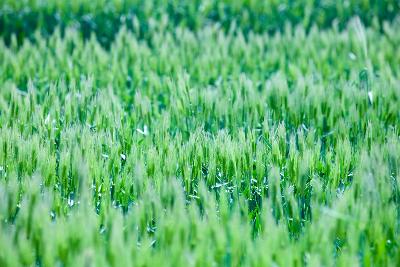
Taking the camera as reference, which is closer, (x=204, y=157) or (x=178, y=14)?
(x=204, y=157)

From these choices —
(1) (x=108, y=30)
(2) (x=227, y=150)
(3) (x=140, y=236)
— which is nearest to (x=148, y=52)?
(1) (x=108, y=30)

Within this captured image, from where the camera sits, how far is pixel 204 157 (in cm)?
201

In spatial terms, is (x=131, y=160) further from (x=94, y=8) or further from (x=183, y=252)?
(x=94, y=8)

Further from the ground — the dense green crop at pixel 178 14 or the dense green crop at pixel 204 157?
the dense green crop at pixel 178 14

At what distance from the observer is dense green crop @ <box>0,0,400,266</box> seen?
144cm

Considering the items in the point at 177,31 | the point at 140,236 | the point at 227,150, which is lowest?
the point at 140,236

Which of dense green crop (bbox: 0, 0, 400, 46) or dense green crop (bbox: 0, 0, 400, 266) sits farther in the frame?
dense green crop (bbox: 0, 0, 400, 46)

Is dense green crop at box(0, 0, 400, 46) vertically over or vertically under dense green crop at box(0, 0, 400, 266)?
over

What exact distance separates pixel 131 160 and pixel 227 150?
32 centimetres

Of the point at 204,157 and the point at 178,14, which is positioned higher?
the point at 178,14

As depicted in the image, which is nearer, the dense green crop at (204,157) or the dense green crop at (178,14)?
the dense green crop at (204,157)

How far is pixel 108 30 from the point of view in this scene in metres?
4.02

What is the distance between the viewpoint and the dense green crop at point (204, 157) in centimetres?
144

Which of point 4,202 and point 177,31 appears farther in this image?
point 177,31
